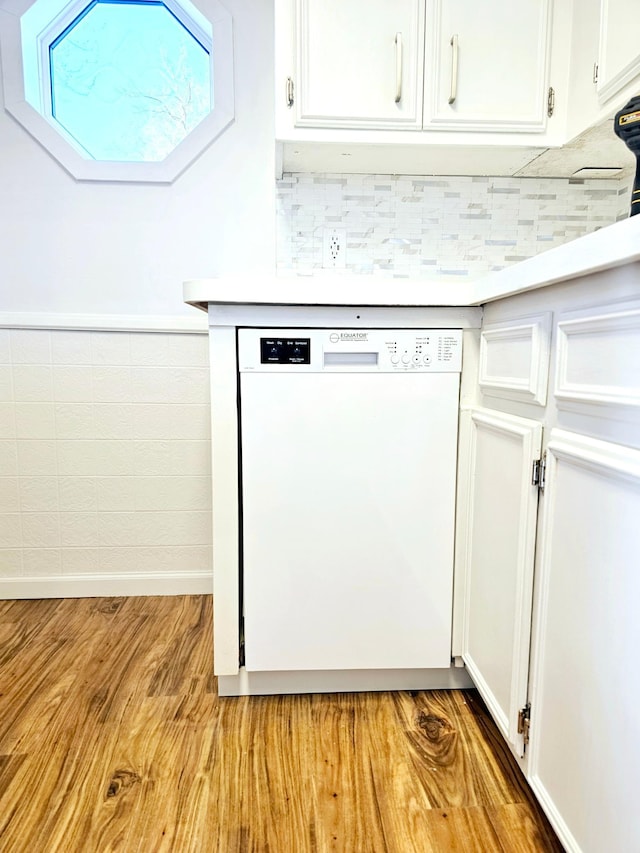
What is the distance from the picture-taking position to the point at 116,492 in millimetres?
2068

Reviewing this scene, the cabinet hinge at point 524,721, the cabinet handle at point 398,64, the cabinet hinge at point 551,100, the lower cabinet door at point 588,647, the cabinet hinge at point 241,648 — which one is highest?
the cabinet handle at point 398,64

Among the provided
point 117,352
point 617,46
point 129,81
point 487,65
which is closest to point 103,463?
point 117,352

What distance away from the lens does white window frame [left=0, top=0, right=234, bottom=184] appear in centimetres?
189

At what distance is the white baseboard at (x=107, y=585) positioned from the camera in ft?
6.78

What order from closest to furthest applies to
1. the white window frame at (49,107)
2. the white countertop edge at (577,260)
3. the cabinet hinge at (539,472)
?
the white countertop edge at (577,260), the cabinet hinge at (539,472), the white window frame at (49,107)

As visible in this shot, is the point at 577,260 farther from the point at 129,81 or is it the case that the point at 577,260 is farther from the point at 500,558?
the point at 129,81

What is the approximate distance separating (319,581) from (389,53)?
1.42 m

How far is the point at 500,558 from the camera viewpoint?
1145 millimetres

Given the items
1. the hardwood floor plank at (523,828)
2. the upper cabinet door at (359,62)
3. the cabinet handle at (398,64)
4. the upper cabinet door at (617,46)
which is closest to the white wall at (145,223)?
the upper cabinet door at (359,62)

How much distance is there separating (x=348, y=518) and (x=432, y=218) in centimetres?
115

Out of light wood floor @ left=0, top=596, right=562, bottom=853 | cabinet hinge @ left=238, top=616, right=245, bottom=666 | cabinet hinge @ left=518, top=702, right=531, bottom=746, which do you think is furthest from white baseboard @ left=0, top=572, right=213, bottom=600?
cabinet hinge @ left=518, top=702, right=531, bottom=746

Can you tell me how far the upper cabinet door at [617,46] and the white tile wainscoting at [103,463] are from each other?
1.42 metres

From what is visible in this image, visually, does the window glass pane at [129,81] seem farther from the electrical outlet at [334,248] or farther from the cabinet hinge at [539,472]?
the cabinet hinge at [539,472]

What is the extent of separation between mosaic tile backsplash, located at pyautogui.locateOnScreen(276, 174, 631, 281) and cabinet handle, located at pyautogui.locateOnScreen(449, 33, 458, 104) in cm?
37
